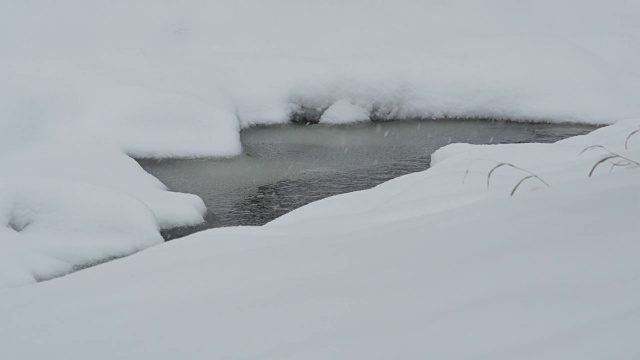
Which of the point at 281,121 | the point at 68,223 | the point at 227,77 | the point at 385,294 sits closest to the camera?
the point at 385,294

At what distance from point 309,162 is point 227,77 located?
2106 millimetres

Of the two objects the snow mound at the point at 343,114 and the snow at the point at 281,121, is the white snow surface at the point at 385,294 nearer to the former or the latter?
the snow at the point at 281,121

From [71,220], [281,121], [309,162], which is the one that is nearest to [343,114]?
[281,121]

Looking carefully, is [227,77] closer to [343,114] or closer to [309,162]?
[343,114]

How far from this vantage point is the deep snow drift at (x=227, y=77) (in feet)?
15.6

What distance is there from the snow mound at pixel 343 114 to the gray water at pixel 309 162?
0.44 feet

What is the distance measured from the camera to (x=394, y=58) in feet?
27.0

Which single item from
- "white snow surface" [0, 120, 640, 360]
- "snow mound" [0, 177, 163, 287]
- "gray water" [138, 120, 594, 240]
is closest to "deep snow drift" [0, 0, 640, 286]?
"snow mound" [0, 177, 163, 287]

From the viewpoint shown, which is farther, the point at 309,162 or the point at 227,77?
the point at 227,77

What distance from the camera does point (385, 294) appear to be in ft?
4.09

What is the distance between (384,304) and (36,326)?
2.22 feet

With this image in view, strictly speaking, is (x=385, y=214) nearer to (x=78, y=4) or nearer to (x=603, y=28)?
(x=78, y=4)

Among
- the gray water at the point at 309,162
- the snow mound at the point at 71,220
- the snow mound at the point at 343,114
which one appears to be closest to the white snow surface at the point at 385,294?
the snow mound at the point at 71,220

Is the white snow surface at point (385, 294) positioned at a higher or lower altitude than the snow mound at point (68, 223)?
higher
